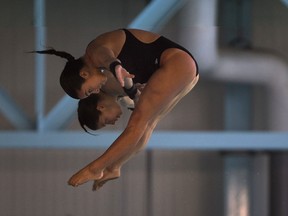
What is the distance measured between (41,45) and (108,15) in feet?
0.73

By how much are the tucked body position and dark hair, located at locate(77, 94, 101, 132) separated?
19 millimetres

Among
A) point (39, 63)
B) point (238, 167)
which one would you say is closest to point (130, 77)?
point (39, 63)

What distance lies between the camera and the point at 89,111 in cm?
120

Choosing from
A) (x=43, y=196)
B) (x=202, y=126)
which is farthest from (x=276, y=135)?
(x=43, y=196)

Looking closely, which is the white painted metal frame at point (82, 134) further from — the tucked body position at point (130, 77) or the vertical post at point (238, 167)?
the tucked body position at point (130, 77)

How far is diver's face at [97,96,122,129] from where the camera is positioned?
1.17 meters

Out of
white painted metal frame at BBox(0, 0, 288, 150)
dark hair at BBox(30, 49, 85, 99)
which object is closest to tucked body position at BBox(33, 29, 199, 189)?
dark hair at BBox(30, 49, 85, 99)

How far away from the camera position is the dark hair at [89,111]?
116cm

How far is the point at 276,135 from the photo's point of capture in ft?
5.68

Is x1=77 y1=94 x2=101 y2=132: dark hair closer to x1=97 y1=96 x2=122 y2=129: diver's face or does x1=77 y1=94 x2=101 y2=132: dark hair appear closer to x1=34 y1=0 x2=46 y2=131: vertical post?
x1=97 y1=96 x2=122 y2=129: diver's face

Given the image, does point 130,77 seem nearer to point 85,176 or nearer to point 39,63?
point 85,176

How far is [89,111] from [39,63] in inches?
16.9

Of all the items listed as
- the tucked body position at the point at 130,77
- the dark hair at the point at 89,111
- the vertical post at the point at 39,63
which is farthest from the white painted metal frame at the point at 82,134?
the tucked body position at the point at 130,77

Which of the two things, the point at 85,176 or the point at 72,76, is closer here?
the point at 85,176
